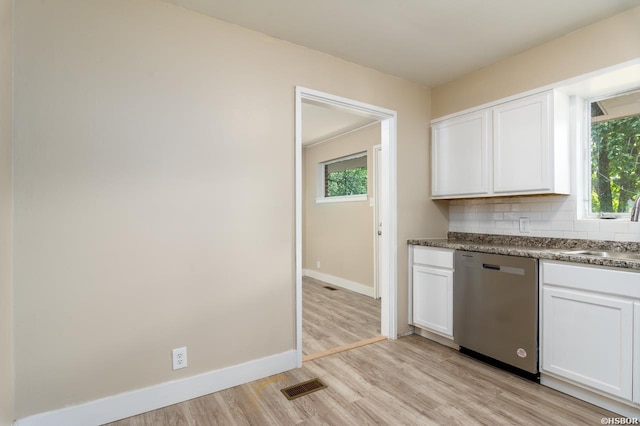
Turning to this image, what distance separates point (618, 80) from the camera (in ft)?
7.52

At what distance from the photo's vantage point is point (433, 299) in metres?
3.00

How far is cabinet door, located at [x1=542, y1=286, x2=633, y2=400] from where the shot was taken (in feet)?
6.15

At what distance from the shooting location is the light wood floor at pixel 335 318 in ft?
10.1

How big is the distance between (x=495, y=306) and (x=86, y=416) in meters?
2.75

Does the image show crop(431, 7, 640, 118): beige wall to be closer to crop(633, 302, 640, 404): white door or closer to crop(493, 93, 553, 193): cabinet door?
crop(493, 93, 553, 193): cabinet door

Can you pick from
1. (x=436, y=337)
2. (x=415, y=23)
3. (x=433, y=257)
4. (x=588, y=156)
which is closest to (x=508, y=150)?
(x=588, y=156)

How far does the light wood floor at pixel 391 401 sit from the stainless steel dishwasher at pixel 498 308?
16cm

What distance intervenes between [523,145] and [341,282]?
11.2ft

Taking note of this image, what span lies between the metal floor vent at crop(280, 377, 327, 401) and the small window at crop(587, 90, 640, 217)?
250 centimetres

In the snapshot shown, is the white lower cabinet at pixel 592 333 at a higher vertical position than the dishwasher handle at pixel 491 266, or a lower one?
lower

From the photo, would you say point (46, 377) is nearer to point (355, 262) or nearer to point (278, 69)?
point (278, 69)

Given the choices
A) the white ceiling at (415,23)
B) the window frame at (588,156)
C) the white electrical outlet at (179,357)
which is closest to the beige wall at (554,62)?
the white ceiling at (415,23)

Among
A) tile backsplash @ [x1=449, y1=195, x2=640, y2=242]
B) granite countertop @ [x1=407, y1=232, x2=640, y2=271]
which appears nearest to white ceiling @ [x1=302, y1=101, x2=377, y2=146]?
tile backsplash @ [x1=449, y1=195, x2=640, y2=242]

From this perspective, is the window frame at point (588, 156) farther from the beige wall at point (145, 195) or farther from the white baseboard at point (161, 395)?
the white baseboard at point (161, 395)
